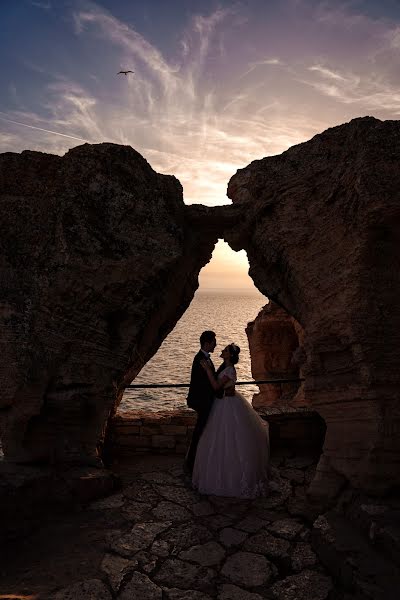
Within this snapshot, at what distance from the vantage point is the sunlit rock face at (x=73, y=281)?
588 cm

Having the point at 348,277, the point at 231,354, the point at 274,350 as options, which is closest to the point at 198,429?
the point at 231,354

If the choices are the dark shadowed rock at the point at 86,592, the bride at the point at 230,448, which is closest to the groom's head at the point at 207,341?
the bride at the point at 230,448

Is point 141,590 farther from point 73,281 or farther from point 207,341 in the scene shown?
point 73,281

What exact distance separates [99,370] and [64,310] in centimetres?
104

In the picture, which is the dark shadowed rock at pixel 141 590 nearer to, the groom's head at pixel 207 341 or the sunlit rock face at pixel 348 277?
the sunlit rock face at pixel 348 277

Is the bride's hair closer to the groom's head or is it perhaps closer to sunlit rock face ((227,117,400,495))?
the groom's head

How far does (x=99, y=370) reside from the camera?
20.9 feet

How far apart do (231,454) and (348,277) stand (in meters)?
2.89

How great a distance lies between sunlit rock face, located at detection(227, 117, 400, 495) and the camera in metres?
5.09

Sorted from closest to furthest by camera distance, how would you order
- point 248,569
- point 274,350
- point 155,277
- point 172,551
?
point 248,569, point 172,551, point 155,277, point 274,350

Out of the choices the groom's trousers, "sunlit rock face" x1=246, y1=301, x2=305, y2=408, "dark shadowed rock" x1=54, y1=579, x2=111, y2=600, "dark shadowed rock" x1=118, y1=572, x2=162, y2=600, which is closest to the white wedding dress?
the groom's trousers

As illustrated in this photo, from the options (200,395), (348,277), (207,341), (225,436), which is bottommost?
(225,436)

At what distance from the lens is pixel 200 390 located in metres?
6.56

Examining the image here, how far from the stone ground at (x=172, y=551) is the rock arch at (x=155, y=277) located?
2.76 feet
